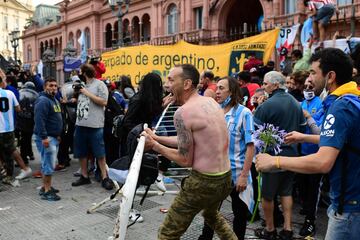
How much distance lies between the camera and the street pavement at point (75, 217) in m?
4.59

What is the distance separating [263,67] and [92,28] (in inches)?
1208

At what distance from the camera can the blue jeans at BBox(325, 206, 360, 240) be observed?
7.79ft

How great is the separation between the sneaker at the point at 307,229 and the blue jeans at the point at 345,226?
2.22 metres

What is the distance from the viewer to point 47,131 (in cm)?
634

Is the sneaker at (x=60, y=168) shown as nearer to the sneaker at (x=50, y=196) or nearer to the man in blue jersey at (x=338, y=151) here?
the sneaker at (x=50, y=196)

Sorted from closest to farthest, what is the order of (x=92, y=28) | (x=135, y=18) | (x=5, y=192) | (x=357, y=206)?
(x=357, y=206), (x=5, y=192), (x=135, y=18), (x=92, y=28)

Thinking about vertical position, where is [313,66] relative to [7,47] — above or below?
below

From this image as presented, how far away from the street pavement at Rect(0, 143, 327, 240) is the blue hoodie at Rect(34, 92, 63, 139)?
104 cm

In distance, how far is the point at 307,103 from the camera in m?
5.24

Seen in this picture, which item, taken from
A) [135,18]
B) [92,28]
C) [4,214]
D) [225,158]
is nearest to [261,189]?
[225,158]

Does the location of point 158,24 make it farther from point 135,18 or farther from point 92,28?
point 92,28

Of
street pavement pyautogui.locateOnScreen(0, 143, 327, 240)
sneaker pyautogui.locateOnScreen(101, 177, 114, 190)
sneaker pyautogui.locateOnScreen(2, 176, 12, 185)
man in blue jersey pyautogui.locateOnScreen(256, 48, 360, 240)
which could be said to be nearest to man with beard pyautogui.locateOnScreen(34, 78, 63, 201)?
street pavement pyautogui.locateOnScreen(0, 143, 327, 240)

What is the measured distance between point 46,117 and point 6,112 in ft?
2.99

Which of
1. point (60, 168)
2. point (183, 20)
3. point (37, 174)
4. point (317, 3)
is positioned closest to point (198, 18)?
point (183, 20)
